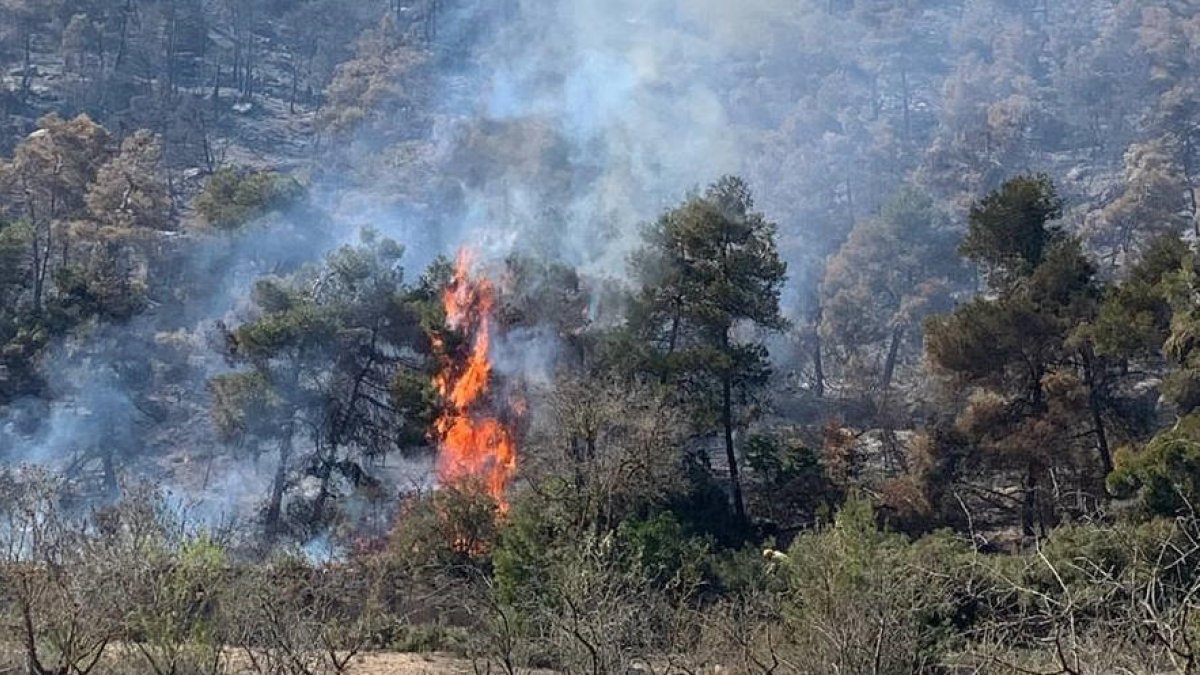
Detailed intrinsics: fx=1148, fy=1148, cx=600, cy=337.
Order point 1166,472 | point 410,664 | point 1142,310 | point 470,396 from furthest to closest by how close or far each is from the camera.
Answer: point 470,396
point 1142,310
point 1166,472
point 410,664

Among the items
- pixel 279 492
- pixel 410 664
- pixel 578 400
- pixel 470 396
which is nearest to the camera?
pixel 410 664

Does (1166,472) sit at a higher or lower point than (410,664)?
higher

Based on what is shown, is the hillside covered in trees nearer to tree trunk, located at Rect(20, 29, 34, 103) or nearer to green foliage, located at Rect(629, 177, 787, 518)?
Answer: green foliage, located at Rect(629, 177, 787, 518)

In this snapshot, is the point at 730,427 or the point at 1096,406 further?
the point at 730,427

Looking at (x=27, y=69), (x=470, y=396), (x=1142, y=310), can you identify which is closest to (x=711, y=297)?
(x=470, y=396)

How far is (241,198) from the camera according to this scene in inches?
1540

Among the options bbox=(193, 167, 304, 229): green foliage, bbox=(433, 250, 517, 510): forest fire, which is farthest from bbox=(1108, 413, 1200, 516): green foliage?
bbox=(193, 167, 304, 229): green foliage

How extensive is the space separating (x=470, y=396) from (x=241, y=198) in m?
13.2

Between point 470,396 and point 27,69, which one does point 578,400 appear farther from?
point 27,69

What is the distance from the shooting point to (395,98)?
7362 cm

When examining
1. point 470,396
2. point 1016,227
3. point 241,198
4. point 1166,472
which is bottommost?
point 1166,472

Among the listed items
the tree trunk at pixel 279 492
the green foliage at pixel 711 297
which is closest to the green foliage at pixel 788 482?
the green foliage at pixel 711 297

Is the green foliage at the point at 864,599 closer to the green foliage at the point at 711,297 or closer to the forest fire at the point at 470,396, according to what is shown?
the green foliage at the point at 711,297

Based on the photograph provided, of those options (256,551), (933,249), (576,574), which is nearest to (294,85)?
(933,249)
